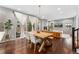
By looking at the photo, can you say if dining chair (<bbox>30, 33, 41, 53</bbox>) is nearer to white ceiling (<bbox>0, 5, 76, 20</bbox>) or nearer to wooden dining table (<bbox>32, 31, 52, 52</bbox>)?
wooden dining table (<bbox>32, 31, 52, 52</bbox>)

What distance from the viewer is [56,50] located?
316cm

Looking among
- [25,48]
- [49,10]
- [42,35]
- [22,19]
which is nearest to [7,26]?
[22,19]

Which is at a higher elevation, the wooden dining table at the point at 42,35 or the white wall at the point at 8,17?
the white wall at the point at 8,17

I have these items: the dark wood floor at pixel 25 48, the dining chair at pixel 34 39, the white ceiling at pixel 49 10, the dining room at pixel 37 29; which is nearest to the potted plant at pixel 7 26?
the dining room at pixel 37 29

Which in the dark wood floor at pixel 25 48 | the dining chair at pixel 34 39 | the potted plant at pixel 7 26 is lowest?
the dark wood floor at pixel 25 48

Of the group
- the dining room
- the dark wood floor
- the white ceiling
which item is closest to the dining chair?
the dining room

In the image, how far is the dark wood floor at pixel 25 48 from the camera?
3121 mm

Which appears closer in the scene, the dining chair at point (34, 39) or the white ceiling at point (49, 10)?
the white ceiling at point (49, 10)

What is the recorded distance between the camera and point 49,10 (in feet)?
10.3

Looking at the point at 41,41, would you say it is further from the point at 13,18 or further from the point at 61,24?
the point at 13,18

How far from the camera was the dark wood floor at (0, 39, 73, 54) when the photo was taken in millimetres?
3121

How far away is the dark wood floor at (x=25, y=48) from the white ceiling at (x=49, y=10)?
0.71 m

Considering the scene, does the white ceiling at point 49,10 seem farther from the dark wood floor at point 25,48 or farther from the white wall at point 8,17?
the dark wood floor at point 25,48
